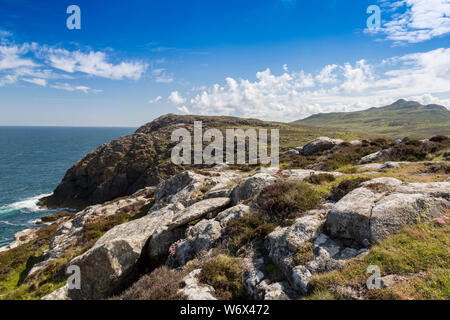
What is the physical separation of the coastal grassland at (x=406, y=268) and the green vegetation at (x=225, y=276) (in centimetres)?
239

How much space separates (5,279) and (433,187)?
29025mm

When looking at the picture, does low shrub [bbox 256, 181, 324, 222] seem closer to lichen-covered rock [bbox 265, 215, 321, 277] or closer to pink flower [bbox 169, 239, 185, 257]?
lichen-covered rock [bbox 265, 215, 321, 277]

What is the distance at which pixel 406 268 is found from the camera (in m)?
5.59

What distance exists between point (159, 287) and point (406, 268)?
7.47m

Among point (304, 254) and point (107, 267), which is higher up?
point (304, 254)

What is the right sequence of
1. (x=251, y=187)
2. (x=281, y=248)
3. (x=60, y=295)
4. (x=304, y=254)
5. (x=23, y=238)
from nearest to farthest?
(x=304, y=254)
(x=281, y=248)
(x=60, y=295)
(x=251, y=187)
(x=23, y=238)

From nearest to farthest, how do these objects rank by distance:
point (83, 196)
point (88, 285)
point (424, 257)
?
point (424, 257) → point (88, 285) → point (83, 196)

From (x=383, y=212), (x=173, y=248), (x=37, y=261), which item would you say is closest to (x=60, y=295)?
(x=173, y=248)

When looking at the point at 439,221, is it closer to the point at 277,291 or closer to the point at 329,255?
the point at 329,255

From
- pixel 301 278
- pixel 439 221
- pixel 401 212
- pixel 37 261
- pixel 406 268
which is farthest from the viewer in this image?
pixel 37 261

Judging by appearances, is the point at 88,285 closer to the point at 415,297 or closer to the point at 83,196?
the point at 415,297

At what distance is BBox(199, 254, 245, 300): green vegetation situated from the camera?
270 inches

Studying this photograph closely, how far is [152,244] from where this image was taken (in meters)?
11.0

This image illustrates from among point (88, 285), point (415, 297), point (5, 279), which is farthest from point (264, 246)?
point (5, 279)
